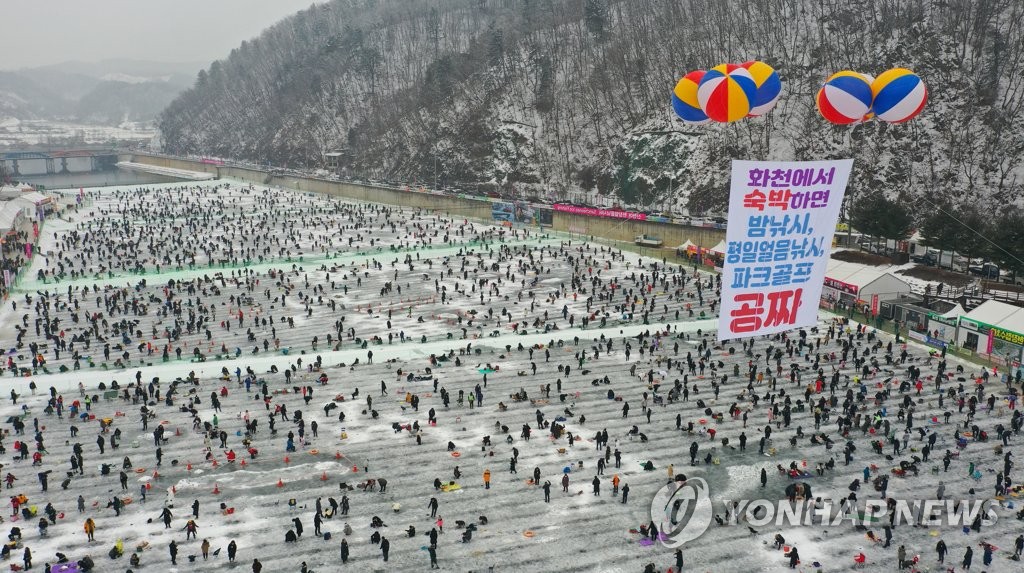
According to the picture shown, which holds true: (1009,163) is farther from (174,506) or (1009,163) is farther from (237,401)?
(174,506)

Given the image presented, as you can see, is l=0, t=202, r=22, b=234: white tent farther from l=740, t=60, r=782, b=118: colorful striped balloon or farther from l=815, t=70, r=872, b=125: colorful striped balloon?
l=815, t=70, r=872, b=125: colorful striped balloon

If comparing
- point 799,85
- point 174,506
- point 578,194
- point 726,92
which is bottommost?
point 174,506

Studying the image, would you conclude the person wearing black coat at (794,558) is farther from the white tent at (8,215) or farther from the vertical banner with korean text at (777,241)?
the white tent at (8,215)

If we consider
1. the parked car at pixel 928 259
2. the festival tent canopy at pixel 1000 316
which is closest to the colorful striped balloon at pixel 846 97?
the festival tent canopy at pixel 1000 316

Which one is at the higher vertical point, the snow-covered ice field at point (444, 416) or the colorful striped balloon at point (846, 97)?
the colorful striped balloon at point (846, 97)

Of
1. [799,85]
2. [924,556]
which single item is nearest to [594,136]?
[799,85]

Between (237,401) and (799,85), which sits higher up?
(799,85)
